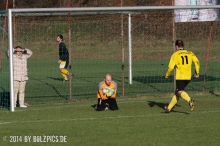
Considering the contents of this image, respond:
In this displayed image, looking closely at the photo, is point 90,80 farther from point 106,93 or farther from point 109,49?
point 106,93

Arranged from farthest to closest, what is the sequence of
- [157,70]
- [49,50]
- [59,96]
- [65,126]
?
[49,50]
[157,70]
[59,96]
[65,126]

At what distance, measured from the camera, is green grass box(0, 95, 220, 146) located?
38.8ft

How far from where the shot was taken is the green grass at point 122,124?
11.8 meters

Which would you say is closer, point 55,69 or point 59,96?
point 59,96

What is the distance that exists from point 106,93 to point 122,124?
221cm

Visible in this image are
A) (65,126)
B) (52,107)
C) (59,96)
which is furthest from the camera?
(59,96)

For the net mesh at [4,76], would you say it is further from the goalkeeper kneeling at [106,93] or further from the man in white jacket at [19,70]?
the goalkeeper kneeling at [106,93]

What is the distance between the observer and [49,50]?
3138 centimetres

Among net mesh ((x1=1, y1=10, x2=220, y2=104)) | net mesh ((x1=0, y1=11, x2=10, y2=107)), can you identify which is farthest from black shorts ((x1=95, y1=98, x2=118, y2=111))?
net mesh ((x1=1, y1=10, x2=220, y2=104))

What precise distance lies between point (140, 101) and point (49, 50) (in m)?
14.0

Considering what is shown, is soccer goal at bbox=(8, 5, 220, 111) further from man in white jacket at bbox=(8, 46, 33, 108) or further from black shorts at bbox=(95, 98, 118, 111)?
black shorts at bbox=(95, 98, 118, 111)

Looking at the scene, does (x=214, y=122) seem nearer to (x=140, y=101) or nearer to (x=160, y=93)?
(x=140, y=101)

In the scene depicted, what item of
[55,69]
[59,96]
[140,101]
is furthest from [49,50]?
[140,101]

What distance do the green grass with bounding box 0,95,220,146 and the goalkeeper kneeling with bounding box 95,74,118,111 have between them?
0.71 feet
